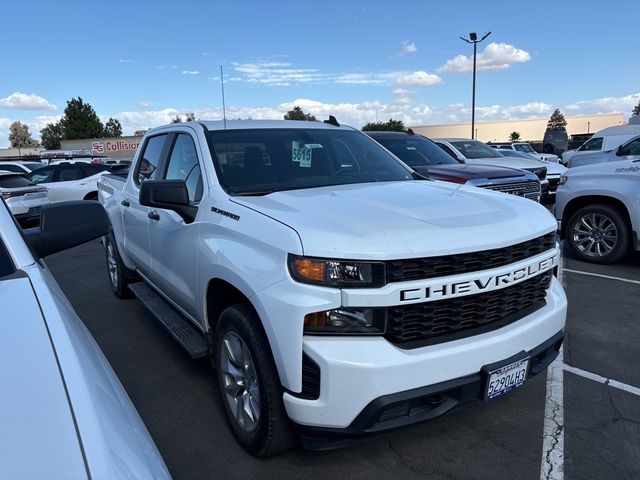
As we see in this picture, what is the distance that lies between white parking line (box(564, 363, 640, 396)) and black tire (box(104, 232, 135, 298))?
4.31 meters

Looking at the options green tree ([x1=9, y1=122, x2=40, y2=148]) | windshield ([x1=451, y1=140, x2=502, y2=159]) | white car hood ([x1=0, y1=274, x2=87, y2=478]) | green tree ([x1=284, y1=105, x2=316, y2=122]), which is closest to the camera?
white car hood ([x1=0, y1=274, x2=87, y2=478])

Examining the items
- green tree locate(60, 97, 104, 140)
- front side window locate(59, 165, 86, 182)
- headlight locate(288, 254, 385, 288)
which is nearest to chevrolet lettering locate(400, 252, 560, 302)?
headlight locate(288, 254, 385, 288)

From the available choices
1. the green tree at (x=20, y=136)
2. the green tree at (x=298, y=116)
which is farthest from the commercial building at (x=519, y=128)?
the green tree at (x=298, y=116)

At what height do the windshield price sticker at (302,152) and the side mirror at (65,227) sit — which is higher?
the windshield price sticker at (302,152)

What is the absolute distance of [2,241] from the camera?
203 centimetres

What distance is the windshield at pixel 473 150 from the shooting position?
38.5ft

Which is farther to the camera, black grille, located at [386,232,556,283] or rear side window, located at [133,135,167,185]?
rear side window, located at [133,135,167,185]

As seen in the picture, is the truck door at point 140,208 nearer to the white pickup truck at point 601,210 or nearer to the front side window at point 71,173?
the white pickup truck at point 601,210

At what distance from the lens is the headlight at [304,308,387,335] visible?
2.23m

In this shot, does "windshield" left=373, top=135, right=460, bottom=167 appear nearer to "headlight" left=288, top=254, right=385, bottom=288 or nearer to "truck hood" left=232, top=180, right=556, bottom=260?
"truck hood" left=232, top=180, right=556, bottom=260

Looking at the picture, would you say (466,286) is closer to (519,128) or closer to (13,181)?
(13,181)

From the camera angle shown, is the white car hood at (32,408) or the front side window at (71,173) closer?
the white car hood at (32,408)

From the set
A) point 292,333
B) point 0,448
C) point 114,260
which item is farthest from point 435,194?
point 114,260

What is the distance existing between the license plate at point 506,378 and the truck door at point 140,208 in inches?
117
